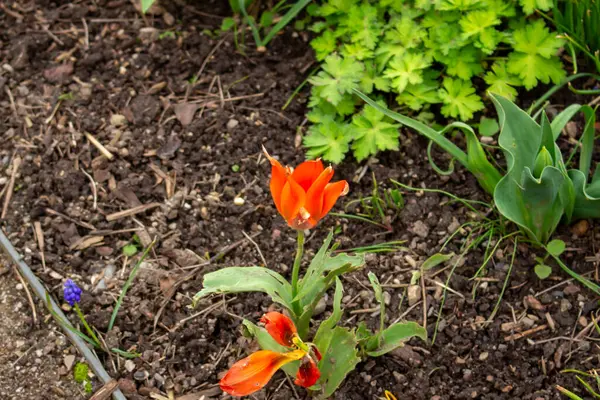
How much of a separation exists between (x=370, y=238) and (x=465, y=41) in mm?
712

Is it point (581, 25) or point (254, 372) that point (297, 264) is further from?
point (581, 25)

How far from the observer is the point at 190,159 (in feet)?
8.51

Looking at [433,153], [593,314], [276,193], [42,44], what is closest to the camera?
[276,193]

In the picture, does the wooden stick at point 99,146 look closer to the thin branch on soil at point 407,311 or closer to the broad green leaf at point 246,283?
the broad green leaf at point 246,283

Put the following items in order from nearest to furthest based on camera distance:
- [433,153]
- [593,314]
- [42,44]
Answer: [593,314]
[433,153]
[42,44]

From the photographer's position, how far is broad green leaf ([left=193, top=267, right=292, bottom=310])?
1.82m

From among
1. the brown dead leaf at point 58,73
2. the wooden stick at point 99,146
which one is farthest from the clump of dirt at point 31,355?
the brown dead leaf at point 58,73

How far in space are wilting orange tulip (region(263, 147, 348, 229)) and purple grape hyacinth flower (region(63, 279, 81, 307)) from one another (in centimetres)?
76

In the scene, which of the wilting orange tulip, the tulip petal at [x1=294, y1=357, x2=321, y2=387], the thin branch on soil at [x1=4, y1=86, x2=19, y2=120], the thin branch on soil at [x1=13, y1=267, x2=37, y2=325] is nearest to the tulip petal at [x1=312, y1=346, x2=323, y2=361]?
the tulip petal at [x1=294, y1=357, x2=321, y2=387]

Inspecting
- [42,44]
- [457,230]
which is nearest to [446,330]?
[457,230]

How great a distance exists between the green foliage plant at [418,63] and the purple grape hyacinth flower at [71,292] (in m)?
0.84

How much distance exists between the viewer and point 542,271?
7.29ft

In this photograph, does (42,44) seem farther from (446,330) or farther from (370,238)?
(446,330)

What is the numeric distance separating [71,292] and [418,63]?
4.21ft
